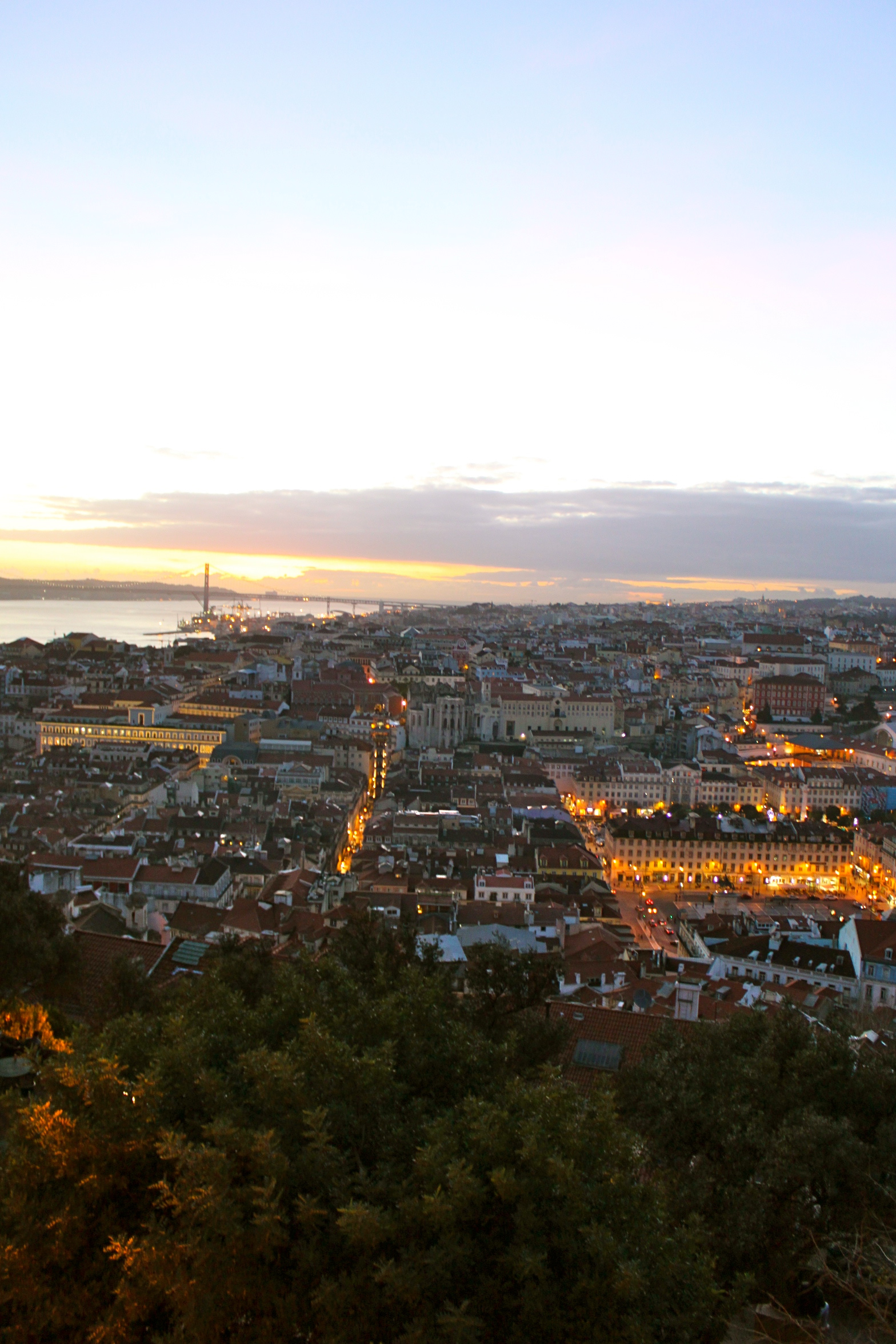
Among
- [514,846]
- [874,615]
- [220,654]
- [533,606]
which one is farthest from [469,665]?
[533,606]

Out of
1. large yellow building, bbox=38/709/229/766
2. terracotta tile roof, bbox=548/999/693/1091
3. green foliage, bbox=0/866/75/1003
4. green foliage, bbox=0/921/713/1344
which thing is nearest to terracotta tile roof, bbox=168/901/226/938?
green foliage, bbox=0/866/75/1003

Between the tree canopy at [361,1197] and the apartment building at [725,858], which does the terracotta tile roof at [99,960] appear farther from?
the apartment building at [725,858]

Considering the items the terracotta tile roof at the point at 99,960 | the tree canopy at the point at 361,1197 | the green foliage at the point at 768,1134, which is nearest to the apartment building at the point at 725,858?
the terracotta tile roof at the point at 99,960

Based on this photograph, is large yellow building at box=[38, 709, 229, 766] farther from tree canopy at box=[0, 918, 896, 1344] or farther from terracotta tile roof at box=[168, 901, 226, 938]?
tree canopy at box=[0, 918, 896, 1344]

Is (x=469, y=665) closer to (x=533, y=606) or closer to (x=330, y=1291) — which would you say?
(x=330, y=1291)

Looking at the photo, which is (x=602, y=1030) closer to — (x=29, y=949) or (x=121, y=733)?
(x=29, y=949)

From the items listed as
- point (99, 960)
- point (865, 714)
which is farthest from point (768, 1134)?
point (865, 714)
